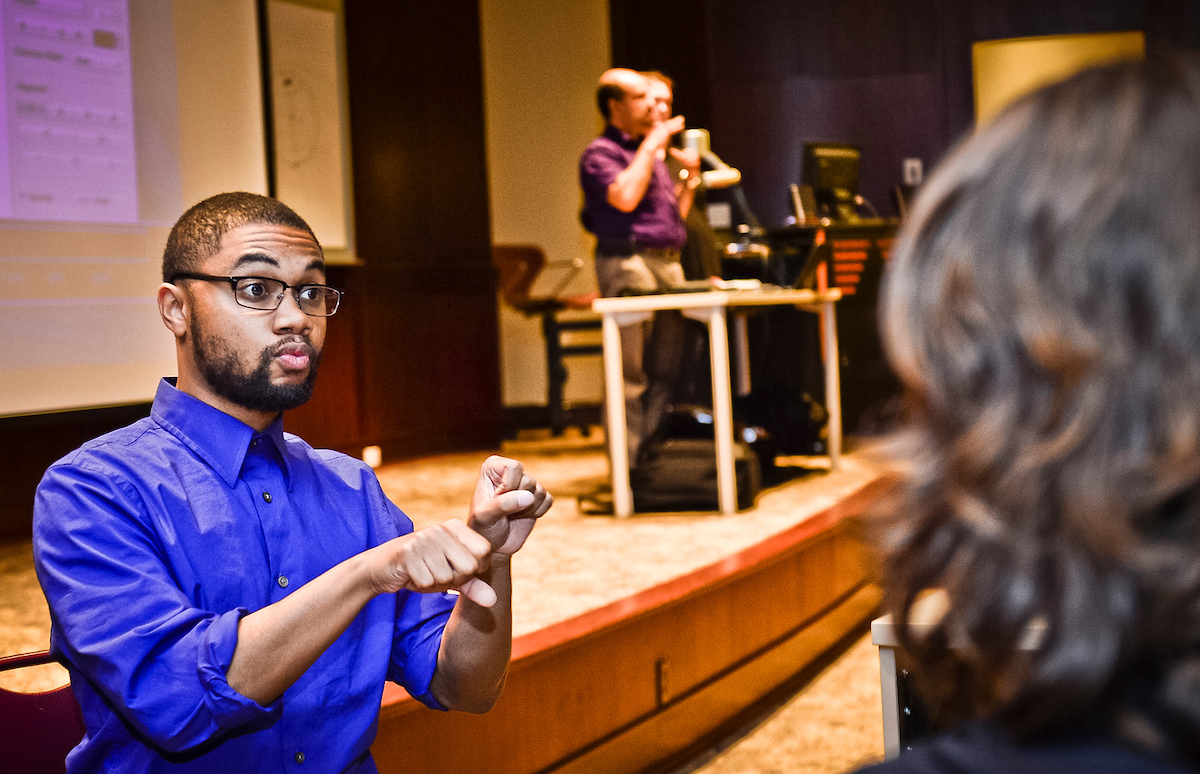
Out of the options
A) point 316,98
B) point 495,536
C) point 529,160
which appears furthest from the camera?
point 529,160

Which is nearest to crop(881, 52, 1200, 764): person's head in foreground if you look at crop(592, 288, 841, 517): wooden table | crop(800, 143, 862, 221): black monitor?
crop(592, 288, 841, 517): wooden table

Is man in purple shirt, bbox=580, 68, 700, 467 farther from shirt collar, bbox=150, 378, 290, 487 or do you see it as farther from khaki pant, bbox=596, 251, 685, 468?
shirt collar, bbox=150, 378, 290, 487

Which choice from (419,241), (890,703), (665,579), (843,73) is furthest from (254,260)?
(843,73)

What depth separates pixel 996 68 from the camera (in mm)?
6520

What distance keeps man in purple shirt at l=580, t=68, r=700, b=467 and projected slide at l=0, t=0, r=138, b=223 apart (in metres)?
1.60

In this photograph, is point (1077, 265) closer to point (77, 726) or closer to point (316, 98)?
point (77, 726)

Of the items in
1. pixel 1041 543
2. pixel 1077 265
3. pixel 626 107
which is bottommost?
pixel 1041 543

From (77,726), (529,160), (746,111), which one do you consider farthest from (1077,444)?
(529,160)

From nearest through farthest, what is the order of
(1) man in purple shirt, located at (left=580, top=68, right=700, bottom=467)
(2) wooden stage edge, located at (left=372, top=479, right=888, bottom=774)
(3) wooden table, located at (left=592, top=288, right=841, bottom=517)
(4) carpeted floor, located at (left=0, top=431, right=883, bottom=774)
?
(2) wooden stage edge, located at (left=372, top=479, right=888, bottom=774), (4) carpeted floor, located at (left=0, top=431, right=883, bottom=774), (3) wooden table, located at (left=592, top=288, right=841, bottom=517), (1) man in purple shirt, located at (left=580, top=68, right=700, bottom=467)

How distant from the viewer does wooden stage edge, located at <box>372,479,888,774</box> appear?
1996 millimetres

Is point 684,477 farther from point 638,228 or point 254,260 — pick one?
point 254,260

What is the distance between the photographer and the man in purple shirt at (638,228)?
392 centimetres

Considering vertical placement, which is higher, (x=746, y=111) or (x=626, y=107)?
(x=746, y=111)

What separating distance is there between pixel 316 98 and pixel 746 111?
8.64ft
